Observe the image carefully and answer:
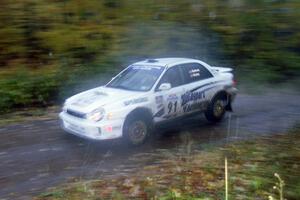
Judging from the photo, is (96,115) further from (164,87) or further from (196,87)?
(196,87)

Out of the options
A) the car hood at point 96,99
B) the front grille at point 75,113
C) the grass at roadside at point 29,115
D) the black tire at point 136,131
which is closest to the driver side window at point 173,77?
the car hood at point 96,99

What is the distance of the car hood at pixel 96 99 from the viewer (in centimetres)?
923

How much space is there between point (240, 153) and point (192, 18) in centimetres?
253

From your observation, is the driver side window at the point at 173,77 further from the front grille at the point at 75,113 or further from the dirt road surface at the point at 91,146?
the front grille at the point at 75,113

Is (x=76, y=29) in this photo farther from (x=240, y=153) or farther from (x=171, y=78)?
(x=240, y=153)

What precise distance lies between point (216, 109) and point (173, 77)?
5.47ft

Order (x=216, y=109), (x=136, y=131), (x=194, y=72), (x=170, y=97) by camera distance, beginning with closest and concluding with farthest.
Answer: (x=136, y=131) < (x=170, y=97) < (x=194, y=72) < (x=216, y=109)

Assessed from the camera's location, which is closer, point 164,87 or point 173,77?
point 164,87

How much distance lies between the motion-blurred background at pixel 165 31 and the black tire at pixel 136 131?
119 cm

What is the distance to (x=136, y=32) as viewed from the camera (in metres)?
7.23

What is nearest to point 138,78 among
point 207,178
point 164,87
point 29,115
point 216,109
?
point 164,87

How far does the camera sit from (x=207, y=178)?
6926 mm

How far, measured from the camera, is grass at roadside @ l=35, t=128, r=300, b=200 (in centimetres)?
568

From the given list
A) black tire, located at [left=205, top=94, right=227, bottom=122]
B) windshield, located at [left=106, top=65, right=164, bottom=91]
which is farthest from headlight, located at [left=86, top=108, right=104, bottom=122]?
black tire, located at [left=205, top=94, right=227, bottom=122]
